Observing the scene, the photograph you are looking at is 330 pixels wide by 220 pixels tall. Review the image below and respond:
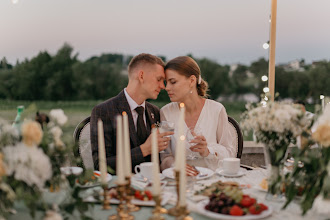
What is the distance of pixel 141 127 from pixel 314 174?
136 centimetres

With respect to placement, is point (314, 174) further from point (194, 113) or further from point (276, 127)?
point (194, 113)

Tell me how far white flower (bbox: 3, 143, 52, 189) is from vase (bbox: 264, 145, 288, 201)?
824 mm

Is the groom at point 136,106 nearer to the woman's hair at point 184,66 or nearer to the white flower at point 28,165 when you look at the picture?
the woman's hair at point 184,66

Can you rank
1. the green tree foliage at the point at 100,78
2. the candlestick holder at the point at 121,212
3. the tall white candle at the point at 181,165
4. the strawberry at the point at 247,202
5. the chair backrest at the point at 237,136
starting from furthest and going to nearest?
the green tree foliage at the point at 100,78, the chair backrest at the point at 237,136, the strawberry at the point at 247,202, the candlestick holder at the point at 121,212, the tall white candle at the point at 181,165

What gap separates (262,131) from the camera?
4.40 ft

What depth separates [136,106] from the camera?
7.80 ft

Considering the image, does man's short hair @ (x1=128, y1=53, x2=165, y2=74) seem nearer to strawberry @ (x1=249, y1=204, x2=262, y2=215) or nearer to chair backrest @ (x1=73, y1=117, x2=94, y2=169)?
chair backrest @ (x1=73, y1=117, x2=94, y2=169)

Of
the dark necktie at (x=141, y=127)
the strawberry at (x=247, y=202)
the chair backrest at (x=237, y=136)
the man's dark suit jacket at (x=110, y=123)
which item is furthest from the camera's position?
the chair backrest at (x=237, y=136)

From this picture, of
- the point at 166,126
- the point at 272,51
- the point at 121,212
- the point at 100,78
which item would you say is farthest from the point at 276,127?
the point at 100,78

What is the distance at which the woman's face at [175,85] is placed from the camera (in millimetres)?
2453

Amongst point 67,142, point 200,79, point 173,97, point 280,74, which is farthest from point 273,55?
point 67,142

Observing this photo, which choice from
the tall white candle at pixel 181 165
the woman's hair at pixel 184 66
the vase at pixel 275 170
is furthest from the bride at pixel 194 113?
the tall white candle at pixel 181 165

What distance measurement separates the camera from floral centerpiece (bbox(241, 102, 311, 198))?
1.27m

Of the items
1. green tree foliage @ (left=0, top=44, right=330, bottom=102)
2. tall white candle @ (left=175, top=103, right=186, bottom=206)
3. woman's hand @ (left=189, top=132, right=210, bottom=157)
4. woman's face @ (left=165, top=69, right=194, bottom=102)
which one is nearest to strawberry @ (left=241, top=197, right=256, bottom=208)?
tall white candle @ (left=175, top=103, right=186, bottom=206)
